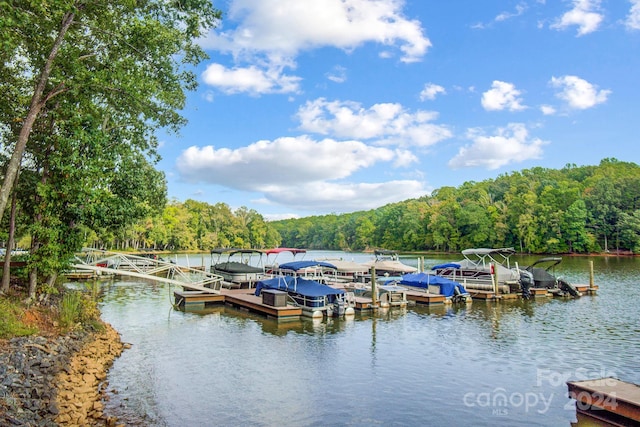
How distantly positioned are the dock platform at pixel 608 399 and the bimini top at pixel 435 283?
1631cm

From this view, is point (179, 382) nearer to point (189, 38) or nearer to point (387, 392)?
point (387, 392)

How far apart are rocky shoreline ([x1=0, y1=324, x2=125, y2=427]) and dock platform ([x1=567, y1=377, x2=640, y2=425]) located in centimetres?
991

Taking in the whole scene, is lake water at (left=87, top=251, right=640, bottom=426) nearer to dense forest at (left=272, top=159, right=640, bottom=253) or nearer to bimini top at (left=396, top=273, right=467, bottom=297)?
bimini top at (left=396, top=273, right=467, bottom=297)

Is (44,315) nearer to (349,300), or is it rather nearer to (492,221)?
(349,300)

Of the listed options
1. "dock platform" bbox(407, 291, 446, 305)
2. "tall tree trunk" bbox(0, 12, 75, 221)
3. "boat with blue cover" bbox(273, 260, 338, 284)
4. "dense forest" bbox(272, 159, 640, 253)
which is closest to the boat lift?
"boat with blue cover" bbox(273, 260, 338, 284)

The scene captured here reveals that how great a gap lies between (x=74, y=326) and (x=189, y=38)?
389 inches

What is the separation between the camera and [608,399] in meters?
8.77

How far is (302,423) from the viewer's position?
364 inches

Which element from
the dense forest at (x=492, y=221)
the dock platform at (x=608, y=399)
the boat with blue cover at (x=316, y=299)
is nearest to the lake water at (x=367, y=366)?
the dock platform at (x=608, y=399)

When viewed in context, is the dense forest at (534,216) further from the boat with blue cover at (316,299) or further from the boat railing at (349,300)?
the boat with blue cover at (316,299)

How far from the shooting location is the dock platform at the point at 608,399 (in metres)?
8.35

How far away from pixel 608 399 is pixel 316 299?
535 inches

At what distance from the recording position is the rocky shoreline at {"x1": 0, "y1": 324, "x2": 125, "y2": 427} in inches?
302

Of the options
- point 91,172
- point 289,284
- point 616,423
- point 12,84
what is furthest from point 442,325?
point 12,84
